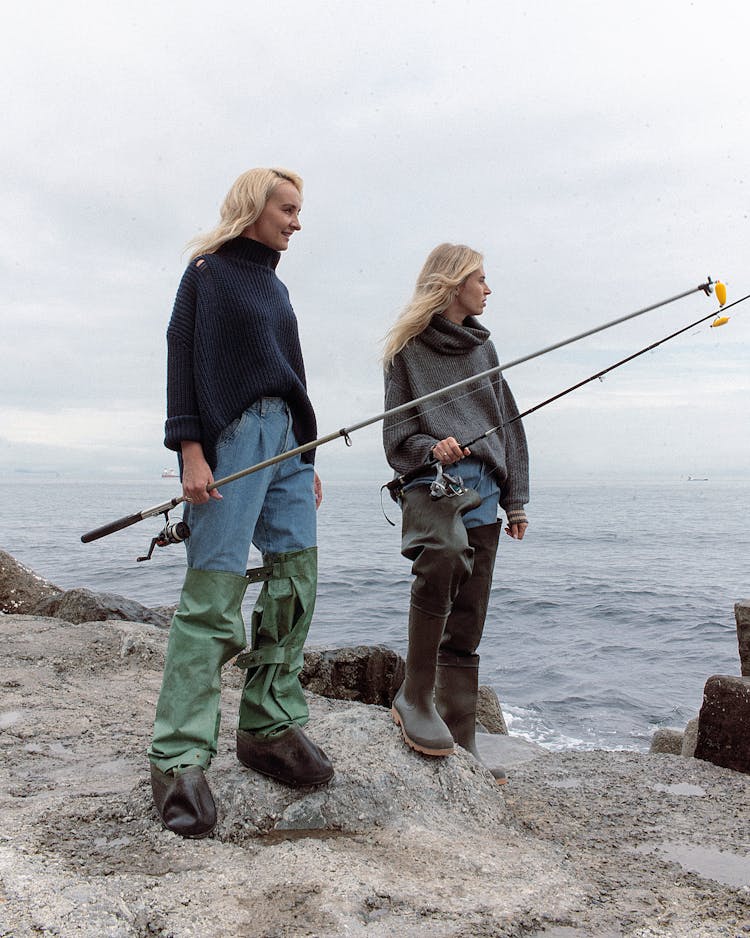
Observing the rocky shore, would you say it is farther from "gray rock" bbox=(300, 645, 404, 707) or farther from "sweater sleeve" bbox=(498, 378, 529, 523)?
"gray rock" bbox=(300, 645, 404, 707)

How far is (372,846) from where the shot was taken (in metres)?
2.98

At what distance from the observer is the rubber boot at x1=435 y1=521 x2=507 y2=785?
3723 millimetres

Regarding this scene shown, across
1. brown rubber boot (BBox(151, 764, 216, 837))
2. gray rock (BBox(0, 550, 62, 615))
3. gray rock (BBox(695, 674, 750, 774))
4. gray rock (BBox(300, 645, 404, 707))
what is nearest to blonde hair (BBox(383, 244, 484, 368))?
brown rubber boot (BBox(151, 764, 216, 837))

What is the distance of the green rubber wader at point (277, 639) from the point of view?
3.16m

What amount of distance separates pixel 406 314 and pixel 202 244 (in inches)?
37.2

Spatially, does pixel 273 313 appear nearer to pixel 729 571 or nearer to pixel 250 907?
pixel 250 907

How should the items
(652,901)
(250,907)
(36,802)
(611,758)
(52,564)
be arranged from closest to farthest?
(250,907) → (652,901) → (36,802) → (611,758) → (52,564)

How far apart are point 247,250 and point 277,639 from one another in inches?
56.8

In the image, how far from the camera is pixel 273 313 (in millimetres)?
3211

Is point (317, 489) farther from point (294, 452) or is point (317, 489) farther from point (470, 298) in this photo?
point (470, 298)

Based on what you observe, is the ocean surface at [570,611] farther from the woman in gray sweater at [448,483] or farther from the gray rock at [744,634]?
the gray rock at [744,634]

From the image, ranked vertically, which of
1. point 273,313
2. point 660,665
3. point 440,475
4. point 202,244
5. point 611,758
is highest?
point 202,244

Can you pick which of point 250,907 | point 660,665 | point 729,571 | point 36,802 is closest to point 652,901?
point 250,907

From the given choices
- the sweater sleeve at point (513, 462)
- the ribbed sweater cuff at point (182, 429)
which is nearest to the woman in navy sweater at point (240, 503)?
the ribbed sweater cuff at point (182, 429)
